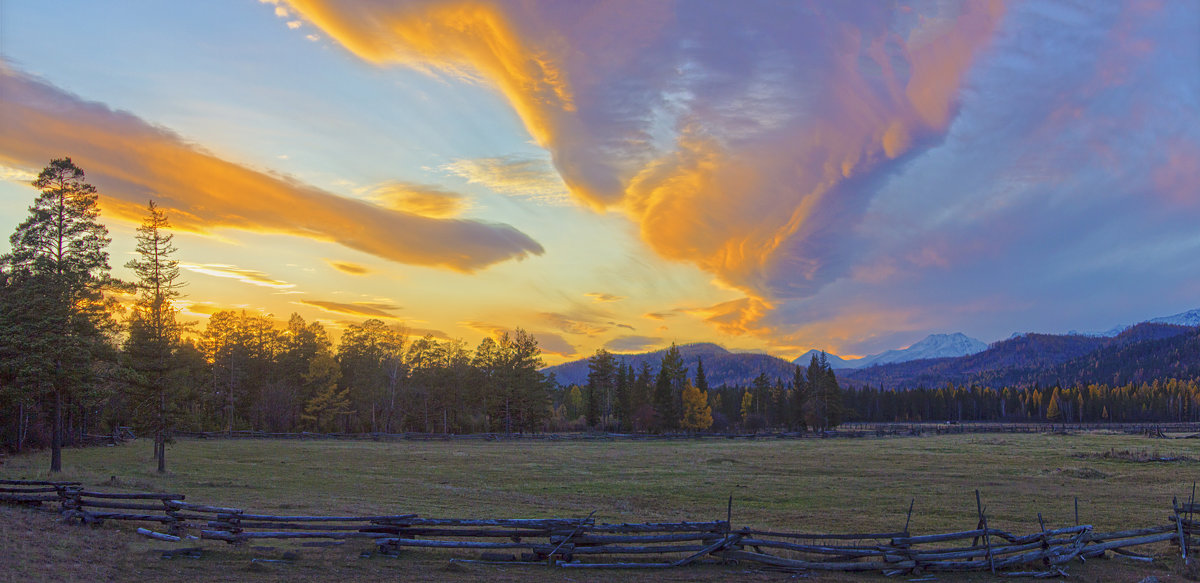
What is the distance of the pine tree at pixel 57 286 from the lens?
36594 millimetres

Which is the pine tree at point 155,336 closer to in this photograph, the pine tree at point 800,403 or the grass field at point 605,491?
the grass field at point 605,491

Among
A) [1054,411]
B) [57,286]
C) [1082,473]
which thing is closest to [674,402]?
[1082,473]

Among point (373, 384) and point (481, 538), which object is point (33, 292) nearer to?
point (481, 538)

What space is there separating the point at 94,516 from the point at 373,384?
7913 centimetres

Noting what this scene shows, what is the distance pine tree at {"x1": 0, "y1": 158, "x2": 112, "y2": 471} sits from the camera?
120 feet

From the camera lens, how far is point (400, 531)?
1844 centimetres

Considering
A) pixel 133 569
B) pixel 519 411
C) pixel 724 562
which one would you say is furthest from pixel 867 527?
pixel 519 411

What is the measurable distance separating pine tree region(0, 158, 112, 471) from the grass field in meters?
5.83

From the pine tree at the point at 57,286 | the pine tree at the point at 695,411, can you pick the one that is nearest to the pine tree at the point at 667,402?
the pine tree at the point at 695,411

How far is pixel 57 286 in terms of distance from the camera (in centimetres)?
3753

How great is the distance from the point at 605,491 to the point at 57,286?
119 ft

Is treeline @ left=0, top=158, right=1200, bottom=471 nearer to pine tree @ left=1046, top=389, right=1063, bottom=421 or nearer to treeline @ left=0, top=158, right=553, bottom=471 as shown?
treeline @ left=0, top=158, right=553, bottom=471

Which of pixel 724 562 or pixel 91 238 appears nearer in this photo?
pixel 724 562

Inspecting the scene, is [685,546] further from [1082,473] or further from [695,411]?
[695,411]
